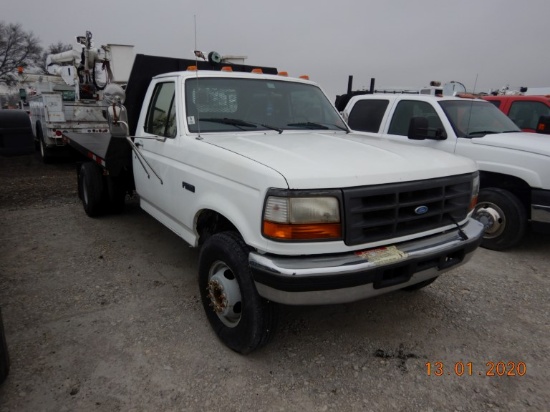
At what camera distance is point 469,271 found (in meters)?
4.35

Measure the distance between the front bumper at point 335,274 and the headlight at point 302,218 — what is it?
0.51 feet

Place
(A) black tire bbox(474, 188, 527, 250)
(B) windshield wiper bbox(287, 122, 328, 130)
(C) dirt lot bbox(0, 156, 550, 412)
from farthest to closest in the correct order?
(A) black tire bbox(474, 188, 527, 250) → (B) windshield wiper bbox(287, 122, 328, 130) → (C) dirt lot bbox(0, 156, 550, 412)

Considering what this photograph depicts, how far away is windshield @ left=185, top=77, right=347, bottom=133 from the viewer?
3461 mm

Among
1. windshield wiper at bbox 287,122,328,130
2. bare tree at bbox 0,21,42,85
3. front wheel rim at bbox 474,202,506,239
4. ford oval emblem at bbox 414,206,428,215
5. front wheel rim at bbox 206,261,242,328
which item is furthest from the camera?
bare tree at bbox 0,21,42,85

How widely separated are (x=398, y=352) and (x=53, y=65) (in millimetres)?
15445

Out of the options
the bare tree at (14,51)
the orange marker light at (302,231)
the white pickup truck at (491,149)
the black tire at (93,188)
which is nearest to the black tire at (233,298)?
the orange marker light at (302,231)

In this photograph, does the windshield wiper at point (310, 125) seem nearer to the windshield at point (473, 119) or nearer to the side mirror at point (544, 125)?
the windshield at point (473, 119)

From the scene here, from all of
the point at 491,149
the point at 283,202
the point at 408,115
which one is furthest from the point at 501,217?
the point at 283,202

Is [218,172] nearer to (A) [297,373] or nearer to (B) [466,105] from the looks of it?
(A) [297,373]

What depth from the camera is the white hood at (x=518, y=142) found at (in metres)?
4.60

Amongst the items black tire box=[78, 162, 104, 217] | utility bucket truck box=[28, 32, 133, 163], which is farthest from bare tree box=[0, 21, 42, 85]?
black tire box=[78, 162, 104, 217]

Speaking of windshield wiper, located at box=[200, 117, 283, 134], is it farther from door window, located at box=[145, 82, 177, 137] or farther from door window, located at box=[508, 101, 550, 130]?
door window, located at box=[508, 101, 550, 130]

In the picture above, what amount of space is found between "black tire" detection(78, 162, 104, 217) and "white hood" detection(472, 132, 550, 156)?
516 centimetres

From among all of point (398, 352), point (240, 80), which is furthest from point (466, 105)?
point (398, 352)
